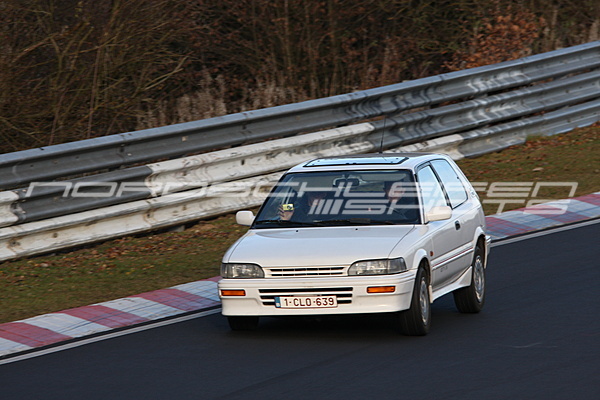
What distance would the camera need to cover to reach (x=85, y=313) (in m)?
9.92

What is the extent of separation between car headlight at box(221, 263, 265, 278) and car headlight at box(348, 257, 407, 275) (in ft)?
2.41

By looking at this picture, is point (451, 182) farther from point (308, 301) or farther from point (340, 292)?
point (308, 301)

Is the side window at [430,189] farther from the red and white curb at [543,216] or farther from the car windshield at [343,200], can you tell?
the red and white curb at [543,216]

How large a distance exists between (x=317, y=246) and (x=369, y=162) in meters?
1.46

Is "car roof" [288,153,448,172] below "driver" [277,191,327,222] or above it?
above

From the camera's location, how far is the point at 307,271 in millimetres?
8297

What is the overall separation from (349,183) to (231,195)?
4.90 metres

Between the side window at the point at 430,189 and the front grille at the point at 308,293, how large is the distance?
4.27 feet

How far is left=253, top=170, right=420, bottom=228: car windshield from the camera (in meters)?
9.08

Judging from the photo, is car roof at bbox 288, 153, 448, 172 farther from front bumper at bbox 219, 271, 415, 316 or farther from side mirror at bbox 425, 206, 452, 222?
front bumper at bbox 219, 271, 415, 316

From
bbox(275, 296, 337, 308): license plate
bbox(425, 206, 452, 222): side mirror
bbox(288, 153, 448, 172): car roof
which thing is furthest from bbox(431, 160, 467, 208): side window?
bbox(275, 296, 337, 308): license plate

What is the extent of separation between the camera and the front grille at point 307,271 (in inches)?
325

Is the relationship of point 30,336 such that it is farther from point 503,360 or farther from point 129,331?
point 503,360

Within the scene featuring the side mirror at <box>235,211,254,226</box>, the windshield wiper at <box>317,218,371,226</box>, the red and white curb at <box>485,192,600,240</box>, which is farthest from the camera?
the red and white curb at <box>485,192,600,240</box>
